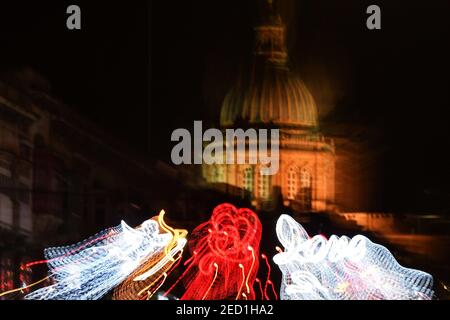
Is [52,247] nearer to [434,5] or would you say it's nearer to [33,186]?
A: [33,186]

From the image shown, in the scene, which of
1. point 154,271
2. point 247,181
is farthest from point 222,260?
point 247,181

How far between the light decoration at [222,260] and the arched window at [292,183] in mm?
528

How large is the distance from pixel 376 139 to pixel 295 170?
2.66ft

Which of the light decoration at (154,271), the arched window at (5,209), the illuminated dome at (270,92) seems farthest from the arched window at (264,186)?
the arched window at (5,209)

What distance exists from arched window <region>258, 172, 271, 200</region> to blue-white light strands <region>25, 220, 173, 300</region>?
0.96 meters

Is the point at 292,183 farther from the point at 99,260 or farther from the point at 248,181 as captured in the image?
the point at 99,260

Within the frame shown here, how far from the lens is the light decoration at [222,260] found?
1248cm

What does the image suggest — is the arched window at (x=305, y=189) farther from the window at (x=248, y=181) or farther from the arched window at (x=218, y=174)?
the arched window at (x=218, y=174)

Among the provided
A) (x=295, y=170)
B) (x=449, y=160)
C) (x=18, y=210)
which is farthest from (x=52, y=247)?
(x=449, y=160)

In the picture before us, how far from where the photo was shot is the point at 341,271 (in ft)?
40.8

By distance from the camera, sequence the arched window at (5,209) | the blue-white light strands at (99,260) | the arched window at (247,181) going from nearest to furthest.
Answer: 1. the blue-white light strands at (99,260)
2. the arched window at (5,209)
3. the arched window at (247,181)

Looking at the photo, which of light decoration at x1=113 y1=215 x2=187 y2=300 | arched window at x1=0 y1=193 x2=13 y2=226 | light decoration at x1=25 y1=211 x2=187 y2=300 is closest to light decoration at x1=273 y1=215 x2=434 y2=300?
light decoration at x1=113 y1=215 x2=187 y2=300

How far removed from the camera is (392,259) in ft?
41.5
